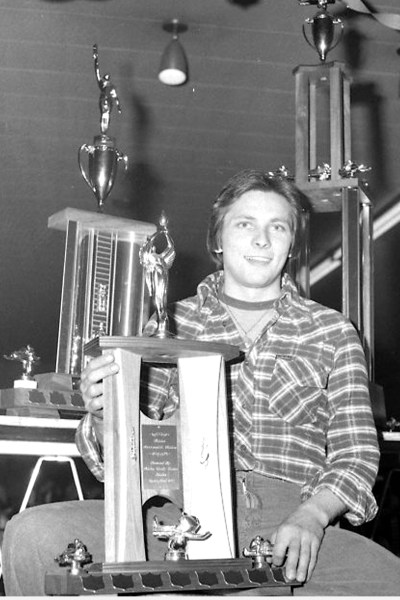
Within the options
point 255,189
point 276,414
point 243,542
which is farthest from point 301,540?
point 255,189

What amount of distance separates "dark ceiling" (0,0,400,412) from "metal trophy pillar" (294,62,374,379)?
61.9 inches

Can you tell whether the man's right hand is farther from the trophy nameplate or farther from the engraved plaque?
the trophy nameplate

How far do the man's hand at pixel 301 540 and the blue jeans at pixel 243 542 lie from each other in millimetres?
67

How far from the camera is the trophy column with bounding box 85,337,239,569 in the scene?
134 cm

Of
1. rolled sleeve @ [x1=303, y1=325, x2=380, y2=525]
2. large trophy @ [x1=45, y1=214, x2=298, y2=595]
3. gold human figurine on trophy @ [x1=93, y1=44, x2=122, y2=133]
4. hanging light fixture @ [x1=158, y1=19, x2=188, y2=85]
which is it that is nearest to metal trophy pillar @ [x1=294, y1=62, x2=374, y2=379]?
gold human figurine on trophy @ [x1=93, y1=44, x2=122, y2=133]

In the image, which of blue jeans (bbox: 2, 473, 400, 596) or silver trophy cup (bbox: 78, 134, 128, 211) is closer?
blue jeans (bbox: 2, 473, 400, 596)

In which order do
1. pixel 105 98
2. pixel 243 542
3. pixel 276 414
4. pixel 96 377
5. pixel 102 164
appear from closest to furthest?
1. pixel 96 377
2. pixel 243 542
3. pixel 276 414
4. pixel 102 164
5. pixel 105 98

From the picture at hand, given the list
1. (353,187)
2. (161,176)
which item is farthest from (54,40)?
(353,187)

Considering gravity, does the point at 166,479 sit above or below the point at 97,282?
below

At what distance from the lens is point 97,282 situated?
8.32 feet

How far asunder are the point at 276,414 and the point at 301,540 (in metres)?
0.29

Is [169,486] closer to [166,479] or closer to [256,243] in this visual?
[166,479]

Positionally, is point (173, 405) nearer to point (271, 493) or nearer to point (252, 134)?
point (271, 493)

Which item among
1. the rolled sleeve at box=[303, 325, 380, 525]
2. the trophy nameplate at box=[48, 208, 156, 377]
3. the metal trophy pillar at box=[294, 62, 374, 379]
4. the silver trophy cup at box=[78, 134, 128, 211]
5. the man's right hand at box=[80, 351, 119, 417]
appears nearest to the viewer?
the man's right hand at box=[80, 351, 119, 417]
